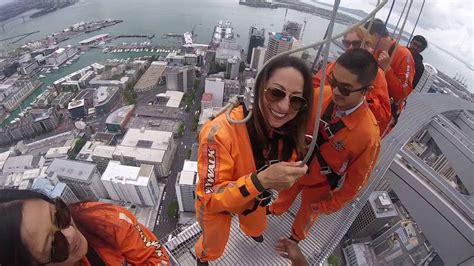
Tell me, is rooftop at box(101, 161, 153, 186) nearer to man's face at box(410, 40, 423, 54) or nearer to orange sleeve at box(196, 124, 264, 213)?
orange sleeve at box(196, 124, 264, 213)

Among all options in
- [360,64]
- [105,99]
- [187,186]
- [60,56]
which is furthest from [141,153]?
[60,56]

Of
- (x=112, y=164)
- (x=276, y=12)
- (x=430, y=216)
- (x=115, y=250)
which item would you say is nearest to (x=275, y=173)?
(x=115, y=250)

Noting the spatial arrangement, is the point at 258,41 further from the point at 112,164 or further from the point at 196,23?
the point at 112,164

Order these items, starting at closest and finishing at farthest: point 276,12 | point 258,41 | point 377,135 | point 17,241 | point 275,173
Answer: point 17,241 → point 275,173 → point 377,135 → point 258,41 → point 276,12

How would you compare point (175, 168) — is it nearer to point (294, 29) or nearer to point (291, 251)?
point (291, 251)

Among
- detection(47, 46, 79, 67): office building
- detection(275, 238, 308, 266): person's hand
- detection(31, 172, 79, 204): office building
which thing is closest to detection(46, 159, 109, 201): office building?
detection(31, 172, 79, 204): office building

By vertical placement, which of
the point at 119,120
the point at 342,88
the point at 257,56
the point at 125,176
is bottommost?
the point at 119,120
